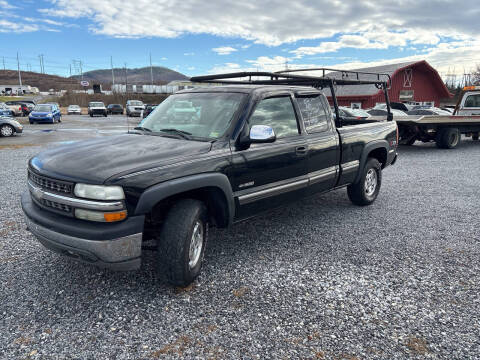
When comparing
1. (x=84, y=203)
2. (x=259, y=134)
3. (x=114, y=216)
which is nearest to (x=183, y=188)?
(x=114, y=216)

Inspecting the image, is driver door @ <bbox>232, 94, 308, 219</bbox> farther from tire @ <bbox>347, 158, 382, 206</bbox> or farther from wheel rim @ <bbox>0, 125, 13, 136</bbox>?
wheel rim @ <bbox>0, 125, 13, 136</bbox>

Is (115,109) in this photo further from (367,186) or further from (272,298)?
(272,298)

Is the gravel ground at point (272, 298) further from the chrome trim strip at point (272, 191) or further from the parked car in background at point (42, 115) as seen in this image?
the parked car in background at point (42, 115)

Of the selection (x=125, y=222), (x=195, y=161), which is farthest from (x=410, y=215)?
(x=125, y=222)

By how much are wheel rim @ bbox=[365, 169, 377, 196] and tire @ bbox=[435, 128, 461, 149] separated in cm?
921

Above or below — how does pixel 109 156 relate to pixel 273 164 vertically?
above

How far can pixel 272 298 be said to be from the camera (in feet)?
10.6

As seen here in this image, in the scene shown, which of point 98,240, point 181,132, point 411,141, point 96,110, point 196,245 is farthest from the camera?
point 96,110

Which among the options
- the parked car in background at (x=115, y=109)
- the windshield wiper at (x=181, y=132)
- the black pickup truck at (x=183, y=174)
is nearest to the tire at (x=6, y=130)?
the black pickup truck at (x=183, y=174)

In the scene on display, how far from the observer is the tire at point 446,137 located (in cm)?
1356

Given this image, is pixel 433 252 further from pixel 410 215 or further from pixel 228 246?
pixel 228 246

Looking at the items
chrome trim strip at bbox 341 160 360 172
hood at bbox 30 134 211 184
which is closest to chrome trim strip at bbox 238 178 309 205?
hood at bbox 30 134 211 184

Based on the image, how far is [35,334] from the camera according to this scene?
274 cm

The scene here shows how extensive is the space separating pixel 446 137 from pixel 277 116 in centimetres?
1186
